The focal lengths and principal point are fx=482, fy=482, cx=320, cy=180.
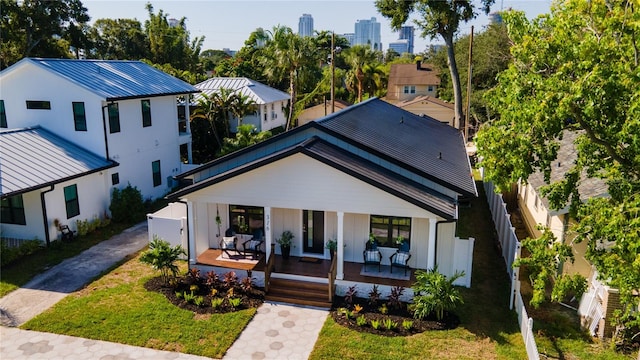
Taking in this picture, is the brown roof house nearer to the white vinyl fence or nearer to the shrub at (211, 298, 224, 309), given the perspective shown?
the white vinyl fence

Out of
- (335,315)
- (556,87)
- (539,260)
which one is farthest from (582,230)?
(335,315)

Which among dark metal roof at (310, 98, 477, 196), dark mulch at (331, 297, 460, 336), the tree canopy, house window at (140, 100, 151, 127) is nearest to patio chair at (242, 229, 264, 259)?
dark mulch at (331, 297, 460, 336)

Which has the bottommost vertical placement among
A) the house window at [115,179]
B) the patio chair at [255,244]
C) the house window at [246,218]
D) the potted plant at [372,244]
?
the patio chair at [255,244]

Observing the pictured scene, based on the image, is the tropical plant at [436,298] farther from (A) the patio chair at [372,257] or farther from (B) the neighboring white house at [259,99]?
(B) the neighboring white house at [259,99]

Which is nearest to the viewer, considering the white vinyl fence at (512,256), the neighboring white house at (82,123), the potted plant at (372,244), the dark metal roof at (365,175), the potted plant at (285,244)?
the white vinyl fence at (512,256)

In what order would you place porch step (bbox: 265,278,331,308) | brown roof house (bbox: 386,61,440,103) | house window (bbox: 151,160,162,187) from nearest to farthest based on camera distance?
1. porch step (bbox: 265,278,331,308)
2. house window (bbox: 151,160,162,187)
3. brown roof house (bbox: 386,61,440,103)

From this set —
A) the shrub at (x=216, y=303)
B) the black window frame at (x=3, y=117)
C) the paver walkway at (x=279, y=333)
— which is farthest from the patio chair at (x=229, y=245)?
the black window frame at (x=3, y=117)

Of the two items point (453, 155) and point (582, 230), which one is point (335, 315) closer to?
point (582, 230)
